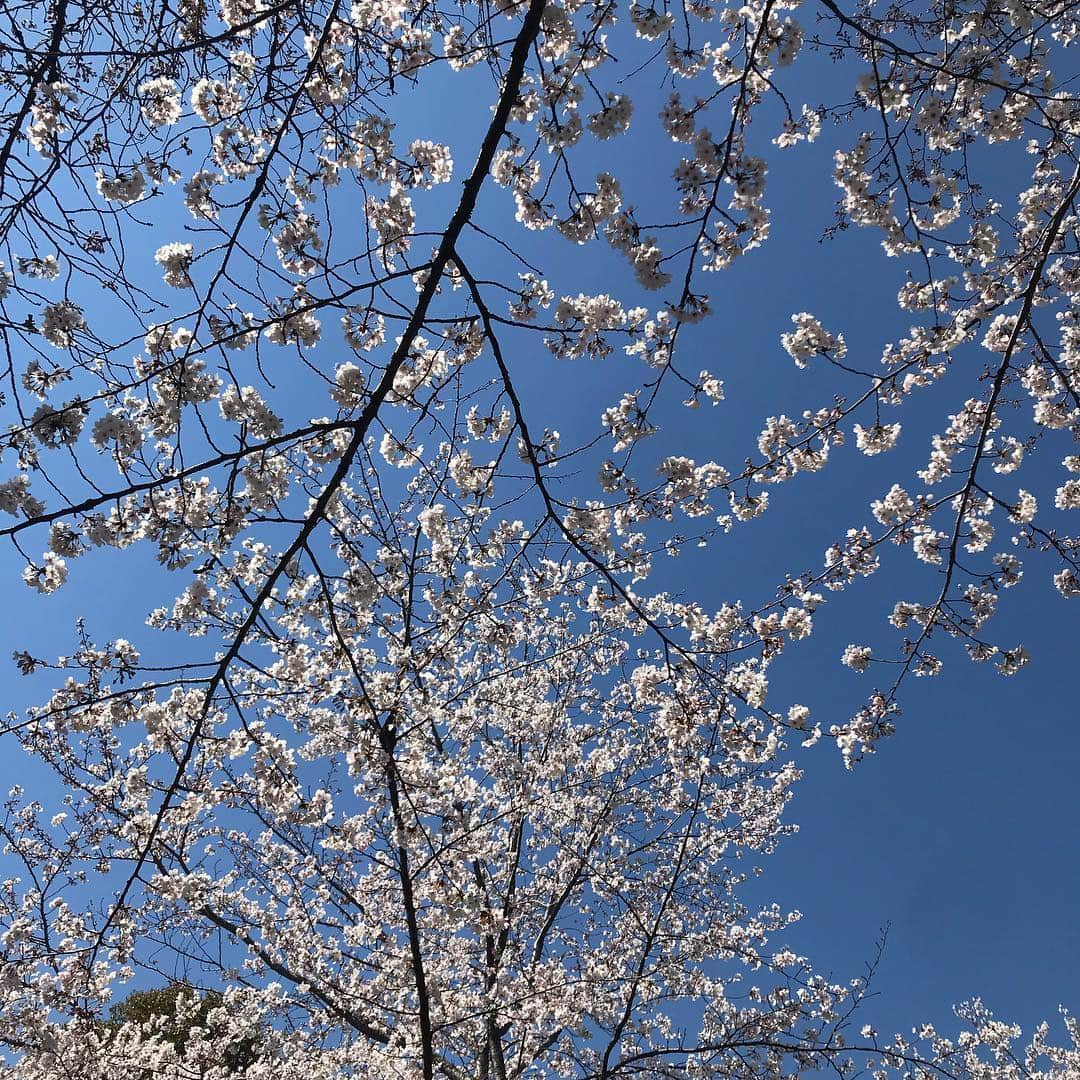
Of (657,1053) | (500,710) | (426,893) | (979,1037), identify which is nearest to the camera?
(426,893)

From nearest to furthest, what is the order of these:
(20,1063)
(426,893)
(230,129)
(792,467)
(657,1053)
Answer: (230,129), (792,467), (426,893), (657,1053), (20,1063)

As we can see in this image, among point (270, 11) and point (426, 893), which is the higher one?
point (270, 11)

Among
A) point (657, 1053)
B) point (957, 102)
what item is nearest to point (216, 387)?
point (957, 102)

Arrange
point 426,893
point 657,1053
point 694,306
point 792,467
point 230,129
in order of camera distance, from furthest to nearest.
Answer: point 657,1053 < point 426,893 < point 792,467 < point 230,129 < point 694,306

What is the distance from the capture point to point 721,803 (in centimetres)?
902

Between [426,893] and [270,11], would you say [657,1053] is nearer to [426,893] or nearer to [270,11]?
[426,893]

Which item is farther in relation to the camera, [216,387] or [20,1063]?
[20,1063]

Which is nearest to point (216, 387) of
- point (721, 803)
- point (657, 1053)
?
point (657, 1053)

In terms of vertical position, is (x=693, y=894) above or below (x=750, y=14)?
below

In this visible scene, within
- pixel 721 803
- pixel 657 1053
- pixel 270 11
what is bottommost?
pixel 657 1053

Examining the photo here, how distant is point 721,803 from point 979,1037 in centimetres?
958

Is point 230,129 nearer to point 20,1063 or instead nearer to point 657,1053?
point 657,1053

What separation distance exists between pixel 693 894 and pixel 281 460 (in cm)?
866

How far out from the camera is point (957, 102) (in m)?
4.03
